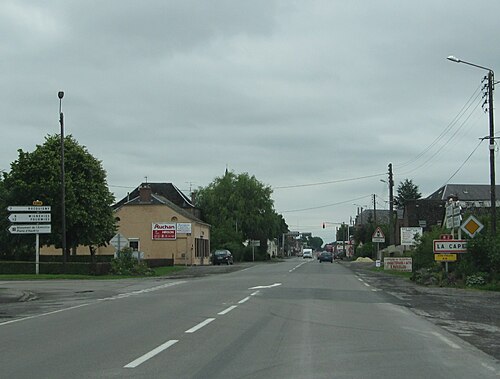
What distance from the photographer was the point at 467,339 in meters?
12.5

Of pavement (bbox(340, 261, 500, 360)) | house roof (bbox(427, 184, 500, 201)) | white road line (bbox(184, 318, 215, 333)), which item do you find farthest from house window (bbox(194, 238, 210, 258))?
white road line (bbox(184, 318, 215, 333))

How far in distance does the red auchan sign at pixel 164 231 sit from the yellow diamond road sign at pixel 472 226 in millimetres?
40639

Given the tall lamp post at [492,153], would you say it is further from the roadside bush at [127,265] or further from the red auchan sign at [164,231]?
the red auchan sign at [164,231]

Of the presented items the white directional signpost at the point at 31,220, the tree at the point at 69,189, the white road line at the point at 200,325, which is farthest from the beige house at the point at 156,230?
the white road line at the point at 200,325

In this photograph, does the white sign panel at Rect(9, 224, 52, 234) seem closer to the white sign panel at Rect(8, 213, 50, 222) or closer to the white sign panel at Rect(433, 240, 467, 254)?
the white sign panel at Rect(8, 213, 50, 222)

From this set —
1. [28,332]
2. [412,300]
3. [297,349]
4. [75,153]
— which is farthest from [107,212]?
[297,349]

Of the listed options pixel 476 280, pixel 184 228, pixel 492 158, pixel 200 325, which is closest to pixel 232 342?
pixel 200 325

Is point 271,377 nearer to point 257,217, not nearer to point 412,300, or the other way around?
point 412,300

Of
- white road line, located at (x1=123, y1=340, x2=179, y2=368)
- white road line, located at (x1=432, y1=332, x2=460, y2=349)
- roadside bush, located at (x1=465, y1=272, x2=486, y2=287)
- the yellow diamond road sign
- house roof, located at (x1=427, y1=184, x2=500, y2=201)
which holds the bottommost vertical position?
roadside bush, located at (x1=465, y1=272, x2=486, y2=287)

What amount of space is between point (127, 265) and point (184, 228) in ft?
82.1

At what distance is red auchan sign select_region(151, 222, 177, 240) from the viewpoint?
66.9 m

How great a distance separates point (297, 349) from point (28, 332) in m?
5.72

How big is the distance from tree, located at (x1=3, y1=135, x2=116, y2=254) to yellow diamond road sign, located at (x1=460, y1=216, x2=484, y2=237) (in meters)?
28.9

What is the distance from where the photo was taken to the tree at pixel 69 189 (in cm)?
4809
